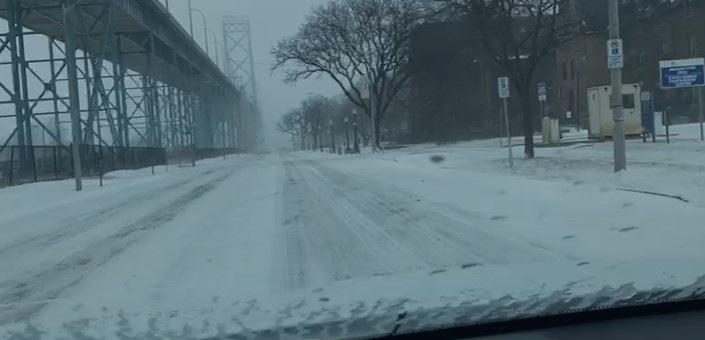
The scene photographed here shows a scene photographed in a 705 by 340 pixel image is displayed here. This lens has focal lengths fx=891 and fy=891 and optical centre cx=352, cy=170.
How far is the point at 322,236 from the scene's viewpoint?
483 inches

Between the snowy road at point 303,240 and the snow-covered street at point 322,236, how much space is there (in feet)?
0.08

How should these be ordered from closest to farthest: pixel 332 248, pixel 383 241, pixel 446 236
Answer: pixel 332 248
pixel 383 241
pixel 446 236

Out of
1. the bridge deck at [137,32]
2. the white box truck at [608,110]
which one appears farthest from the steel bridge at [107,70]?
the white box truck at [608,110]

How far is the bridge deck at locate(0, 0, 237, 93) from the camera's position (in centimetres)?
4697

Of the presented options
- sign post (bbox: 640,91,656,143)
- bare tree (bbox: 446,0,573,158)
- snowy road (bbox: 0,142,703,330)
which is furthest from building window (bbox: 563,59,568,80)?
snowy road (bbox: 0,142,703,330)

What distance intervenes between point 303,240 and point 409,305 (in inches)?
278

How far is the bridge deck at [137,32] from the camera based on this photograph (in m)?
47.0

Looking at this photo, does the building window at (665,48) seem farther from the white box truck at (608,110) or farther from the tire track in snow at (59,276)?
the tire track in snow at (59,276)

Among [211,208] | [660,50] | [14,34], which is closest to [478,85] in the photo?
[660,50]

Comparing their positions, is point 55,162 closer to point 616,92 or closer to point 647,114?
point 647,114

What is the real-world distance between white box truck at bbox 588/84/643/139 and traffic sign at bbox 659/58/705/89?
30.3ft

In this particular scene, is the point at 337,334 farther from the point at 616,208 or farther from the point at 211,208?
the point at 211,208

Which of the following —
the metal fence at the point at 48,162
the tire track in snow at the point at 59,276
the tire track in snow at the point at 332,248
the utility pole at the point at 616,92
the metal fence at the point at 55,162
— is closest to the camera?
the tire track in snow at the point at 59,276

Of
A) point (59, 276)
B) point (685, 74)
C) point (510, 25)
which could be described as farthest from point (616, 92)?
point (510, 25)
